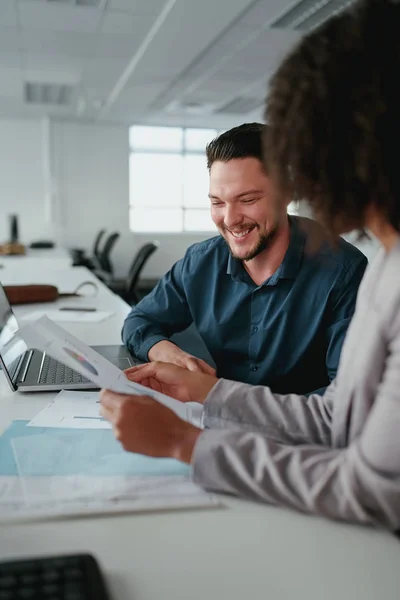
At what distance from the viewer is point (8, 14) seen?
4.10m

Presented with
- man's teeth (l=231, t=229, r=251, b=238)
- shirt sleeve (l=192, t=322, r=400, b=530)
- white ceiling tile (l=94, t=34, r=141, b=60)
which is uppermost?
white ceiling tile (l=94, t=34, r=141, b=60)

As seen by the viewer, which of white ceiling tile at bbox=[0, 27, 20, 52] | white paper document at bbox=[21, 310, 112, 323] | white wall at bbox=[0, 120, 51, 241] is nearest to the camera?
white paper document at bbox=[21, 310, 112, 323]

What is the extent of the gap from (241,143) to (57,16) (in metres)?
3.28

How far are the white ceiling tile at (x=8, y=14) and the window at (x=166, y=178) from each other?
460cm

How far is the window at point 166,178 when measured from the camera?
9.05 m

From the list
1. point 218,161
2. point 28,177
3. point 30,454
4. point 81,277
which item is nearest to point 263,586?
point 30,454

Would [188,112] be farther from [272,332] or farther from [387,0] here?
[387,0]

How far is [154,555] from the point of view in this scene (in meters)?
0.69

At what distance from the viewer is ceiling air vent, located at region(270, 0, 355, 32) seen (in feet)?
12.7

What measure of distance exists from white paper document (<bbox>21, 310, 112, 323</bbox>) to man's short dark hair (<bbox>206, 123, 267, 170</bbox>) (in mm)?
1000

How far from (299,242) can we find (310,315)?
0.22 m

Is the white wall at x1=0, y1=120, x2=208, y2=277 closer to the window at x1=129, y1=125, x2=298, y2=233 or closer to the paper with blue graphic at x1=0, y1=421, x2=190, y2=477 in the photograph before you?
the window at x1=129, y1=125, x2=298, y2=233

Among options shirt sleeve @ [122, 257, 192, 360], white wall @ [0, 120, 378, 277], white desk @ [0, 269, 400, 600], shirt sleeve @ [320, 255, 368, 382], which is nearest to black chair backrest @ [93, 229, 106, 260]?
white wall @ [0, 120, 378, 277]

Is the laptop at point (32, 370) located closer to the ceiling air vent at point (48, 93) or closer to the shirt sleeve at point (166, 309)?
the shirt sleeve at point (166, 309)
